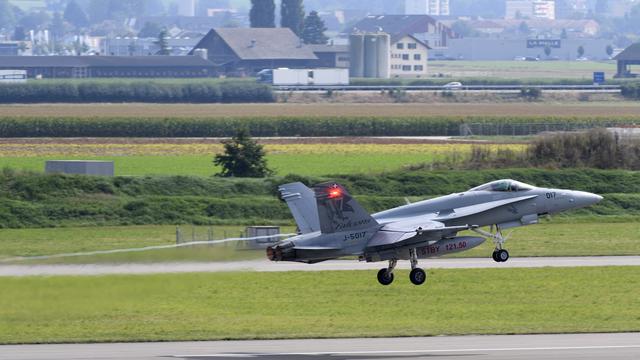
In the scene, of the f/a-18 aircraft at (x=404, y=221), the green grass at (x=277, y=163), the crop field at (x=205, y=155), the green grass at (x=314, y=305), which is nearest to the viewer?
the green grass at (x=314, y=305)

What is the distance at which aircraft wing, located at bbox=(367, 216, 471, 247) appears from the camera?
5078 centimetres

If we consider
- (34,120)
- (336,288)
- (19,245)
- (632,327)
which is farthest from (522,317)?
(34,120)

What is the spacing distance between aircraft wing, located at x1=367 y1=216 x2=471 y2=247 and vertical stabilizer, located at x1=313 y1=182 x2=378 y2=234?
0.79 meters

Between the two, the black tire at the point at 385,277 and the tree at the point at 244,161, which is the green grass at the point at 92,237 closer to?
the black tire at the point at 385,277

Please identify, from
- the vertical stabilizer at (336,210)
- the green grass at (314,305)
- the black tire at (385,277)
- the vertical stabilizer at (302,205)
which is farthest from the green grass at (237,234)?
the vertical stabilizer at (336,210)

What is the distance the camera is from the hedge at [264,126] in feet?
496

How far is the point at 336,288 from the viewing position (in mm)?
60562

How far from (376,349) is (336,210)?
18.6 ft

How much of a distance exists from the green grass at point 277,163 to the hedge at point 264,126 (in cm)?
2519

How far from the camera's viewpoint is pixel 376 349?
155 ft

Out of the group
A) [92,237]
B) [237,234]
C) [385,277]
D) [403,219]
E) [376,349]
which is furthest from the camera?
[92,237]

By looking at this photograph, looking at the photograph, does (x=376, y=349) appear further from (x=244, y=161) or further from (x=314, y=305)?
(x=244, y=161)

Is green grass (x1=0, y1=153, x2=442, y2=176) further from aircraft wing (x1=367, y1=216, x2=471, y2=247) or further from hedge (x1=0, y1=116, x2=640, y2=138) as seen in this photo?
aircraft wing (x1=367, y1=216, x2=471, y2=247)

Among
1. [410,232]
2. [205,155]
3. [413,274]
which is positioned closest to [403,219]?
[410,232]
